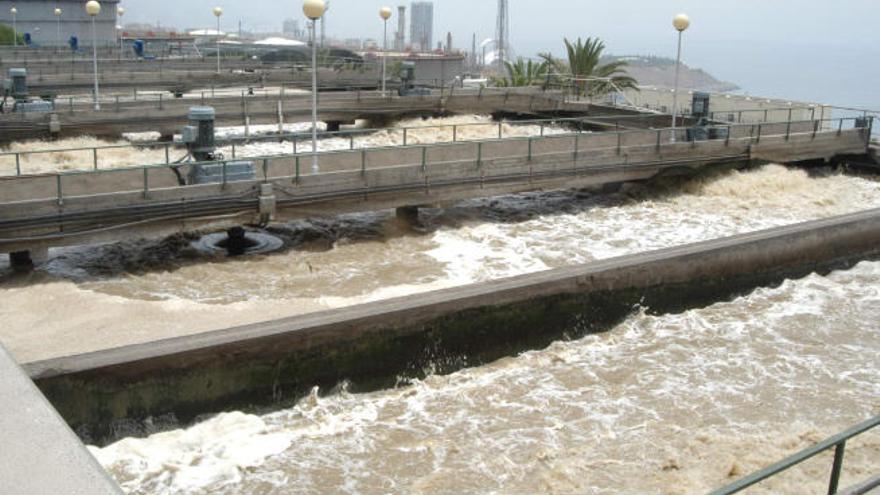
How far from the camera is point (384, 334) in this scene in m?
13.5

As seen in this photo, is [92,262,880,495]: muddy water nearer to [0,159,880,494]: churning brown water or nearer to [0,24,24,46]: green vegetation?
[0,159,880,494]: churning brown water

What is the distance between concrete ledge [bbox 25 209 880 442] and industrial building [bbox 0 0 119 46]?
83689 millimetres

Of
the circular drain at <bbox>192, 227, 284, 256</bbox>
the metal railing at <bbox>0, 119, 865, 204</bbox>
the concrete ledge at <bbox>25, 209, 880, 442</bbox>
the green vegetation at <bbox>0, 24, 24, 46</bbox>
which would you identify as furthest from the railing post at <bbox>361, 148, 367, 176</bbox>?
the green vegetation at <bbox>0, 24, 24, 46</bbox>

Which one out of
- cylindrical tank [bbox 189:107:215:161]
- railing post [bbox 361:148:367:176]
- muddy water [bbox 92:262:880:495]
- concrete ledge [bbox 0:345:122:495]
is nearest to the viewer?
concrete ledge [bbox 0:345:122:495]

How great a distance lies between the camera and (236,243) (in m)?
19.5

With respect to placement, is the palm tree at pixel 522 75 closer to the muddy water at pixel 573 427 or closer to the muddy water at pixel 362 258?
the muddy water at pixel 362 258

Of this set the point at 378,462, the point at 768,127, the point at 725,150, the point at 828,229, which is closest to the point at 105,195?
the point at 378,462

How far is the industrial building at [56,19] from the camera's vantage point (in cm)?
8938

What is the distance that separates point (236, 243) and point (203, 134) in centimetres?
244

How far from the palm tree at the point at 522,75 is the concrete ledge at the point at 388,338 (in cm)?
3342

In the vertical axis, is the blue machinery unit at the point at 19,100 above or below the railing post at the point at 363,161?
above

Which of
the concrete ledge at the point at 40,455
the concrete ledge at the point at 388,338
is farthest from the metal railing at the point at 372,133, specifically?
the concrete ledge at the point at 40,455

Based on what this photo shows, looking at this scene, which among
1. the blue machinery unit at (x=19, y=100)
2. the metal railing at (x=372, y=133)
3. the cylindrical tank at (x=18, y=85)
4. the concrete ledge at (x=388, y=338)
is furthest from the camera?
the cylindrical tank at (x=18, y=85)

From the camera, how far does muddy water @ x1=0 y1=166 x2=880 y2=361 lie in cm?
1472
